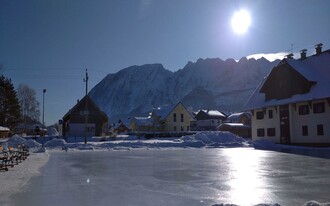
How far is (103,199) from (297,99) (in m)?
39.5

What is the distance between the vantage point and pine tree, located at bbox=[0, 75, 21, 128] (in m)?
73.2

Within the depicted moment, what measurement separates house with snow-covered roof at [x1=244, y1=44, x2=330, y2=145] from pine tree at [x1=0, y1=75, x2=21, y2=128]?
1944 inches

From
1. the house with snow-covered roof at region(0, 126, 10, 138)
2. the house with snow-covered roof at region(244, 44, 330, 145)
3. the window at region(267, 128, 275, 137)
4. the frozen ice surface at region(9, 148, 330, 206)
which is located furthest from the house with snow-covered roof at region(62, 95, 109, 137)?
the frozen ice surface at region(9, 148, 330, 206)

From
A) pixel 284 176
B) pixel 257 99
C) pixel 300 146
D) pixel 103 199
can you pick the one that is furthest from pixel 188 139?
pixel 103 199

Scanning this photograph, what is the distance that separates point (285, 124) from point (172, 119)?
48595 mm

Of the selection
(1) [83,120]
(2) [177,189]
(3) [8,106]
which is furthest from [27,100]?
(2) [177,189]

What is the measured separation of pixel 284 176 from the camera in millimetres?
15219

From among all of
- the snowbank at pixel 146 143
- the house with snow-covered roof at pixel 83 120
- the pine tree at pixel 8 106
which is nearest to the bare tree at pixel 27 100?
the pine tree at pixel 8 106

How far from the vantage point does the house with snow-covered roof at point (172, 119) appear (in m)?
93.3

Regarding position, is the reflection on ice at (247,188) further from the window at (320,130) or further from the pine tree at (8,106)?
the pine tree at (8,106)

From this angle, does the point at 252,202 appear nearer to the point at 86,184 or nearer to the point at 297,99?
the point at 86,184

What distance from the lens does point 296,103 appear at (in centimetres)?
4584

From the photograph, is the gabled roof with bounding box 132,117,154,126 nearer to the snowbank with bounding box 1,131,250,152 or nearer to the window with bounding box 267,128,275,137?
the snowbank with bounding box 1,131,250,152

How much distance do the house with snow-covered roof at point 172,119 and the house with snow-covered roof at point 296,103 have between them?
4064cm
